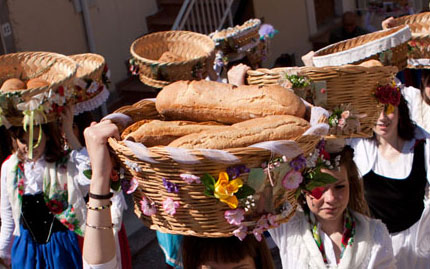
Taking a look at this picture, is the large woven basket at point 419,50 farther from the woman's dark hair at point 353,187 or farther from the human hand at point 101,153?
the human hand at point 101,153

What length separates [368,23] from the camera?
1062cm

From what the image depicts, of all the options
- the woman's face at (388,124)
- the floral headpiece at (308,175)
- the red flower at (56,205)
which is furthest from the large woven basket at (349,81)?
the red flower at (56,205)

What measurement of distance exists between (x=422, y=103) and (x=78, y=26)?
4915 mm

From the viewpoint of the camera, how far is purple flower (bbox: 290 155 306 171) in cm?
222

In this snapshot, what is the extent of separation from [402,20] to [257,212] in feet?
10.7

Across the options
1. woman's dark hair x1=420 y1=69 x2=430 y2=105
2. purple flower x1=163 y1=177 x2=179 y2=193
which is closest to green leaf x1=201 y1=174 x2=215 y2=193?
purple flower x1=163 y1=177 x2=179 y2=193

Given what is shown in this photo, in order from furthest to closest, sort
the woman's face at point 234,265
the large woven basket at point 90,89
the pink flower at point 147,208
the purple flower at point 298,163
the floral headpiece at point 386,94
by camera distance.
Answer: the large woven basket at point 90,89, the floral headpiece at point 386,94, the woman's face at point 234,265, the pink flower at point 147,208, the purple flower at point 298,163

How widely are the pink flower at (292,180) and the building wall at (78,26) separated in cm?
600

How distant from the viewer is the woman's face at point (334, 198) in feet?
11.4

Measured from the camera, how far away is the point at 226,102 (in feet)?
8.05

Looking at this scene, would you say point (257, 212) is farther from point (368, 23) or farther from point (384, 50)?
point (368, 23)

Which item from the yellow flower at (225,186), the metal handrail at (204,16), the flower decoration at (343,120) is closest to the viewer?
the yellow flower at (225,186)

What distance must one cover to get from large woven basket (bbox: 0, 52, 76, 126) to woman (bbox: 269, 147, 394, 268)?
1.46m

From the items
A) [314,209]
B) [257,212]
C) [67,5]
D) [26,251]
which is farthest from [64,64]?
[67,5]
